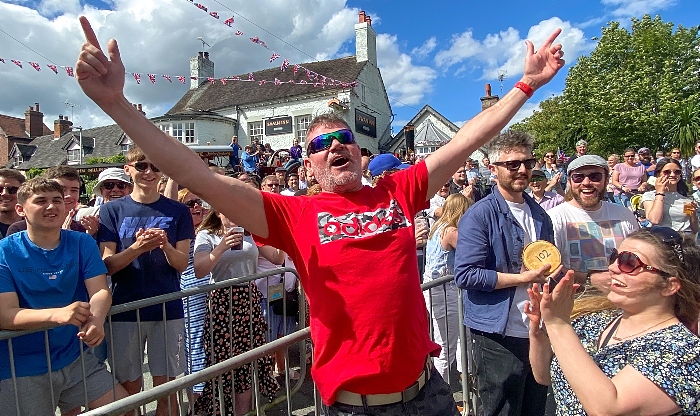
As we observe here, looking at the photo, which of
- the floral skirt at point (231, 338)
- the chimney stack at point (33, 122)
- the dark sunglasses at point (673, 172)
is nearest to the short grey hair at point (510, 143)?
the floral skirt at point (231, 338)

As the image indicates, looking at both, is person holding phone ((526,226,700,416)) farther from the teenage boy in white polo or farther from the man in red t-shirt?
the teenage boy in white polo

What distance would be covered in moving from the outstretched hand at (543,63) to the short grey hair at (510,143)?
30.9 inches

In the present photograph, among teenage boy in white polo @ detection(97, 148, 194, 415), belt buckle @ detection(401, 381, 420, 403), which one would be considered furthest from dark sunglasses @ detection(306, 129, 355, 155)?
teenage boy in white polo @ detection(97, 148, 194, 415)

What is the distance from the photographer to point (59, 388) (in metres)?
2.74

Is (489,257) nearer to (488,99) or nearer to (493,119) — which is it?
(493,119)

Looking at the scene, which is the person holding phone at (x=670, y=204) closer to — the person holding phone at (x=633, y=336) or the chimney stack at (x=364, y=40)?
the person holding phone at (x=633, y=336)

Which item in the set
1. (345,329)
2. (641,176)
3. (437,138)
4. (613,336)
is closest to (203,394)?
(345,329)

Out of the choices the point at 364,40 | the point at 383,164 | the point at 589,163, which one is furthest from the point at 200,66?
the point at 589,163

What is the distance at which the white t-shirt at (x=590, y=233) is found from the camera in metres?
3.14

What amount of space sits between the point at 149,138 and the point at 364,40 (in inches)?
1300

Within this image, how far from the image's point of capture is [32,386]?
262 centimetres

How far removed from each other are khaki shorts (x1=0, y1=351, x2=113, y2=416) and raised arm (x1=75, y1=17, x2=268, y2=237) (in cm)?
165

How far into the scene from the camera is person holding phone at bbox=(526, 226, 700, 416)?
5.02ft

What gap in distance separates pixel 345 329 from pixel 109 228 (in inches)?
88.9
